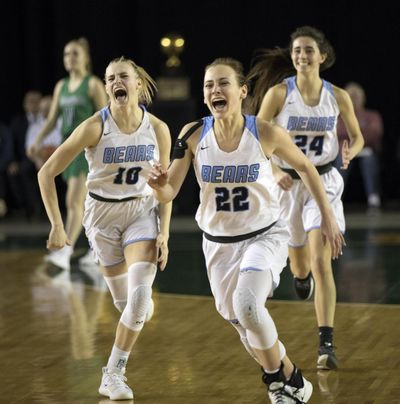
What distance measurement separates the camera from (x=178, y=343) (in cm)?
616

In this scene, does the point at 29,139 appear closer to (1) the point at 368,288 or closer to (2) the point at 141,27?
(2) the point at 141,27

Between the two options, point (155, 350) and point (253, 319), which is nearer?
point (253, 319)

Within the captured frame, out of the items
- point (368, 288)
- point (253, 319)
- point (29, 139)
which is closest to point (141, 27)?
point (29, 139)

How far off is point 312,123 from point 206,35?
298 inches

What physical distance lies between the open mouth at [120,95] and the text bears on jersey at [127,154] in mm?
218

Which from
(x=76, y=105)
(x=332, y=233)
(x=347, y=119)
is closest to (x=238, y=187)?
(x=332, y=233)

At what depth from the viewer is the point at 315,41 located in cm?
591

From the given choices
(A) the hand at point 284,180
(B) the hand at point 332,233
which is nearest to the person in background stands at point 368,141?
(A) the hand at point 284,180

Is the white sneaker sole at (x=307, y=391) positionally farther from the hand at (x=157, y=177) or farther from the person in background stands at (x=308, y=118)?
the person in background stands at (x=308, y=118)

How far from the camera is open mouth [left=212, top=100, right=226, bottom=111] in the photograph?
4770 mm

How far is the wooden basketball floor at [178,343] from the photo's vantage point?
509 cm

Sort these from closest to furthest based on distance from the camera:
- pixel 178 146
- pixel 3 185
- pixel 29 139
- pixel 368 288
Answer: pixel 178 146 < pixel 368 288 < pixel 29 139 < pixel 3 185

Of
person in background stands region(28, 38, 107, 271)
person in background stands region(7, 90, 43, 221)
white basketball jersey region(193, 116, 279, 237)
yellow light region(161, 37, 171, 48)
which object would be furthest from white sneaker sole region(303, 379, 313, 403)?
person in background stands region(7, 90, 43, 221)

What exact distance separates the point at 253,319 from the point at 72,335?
2164mm
